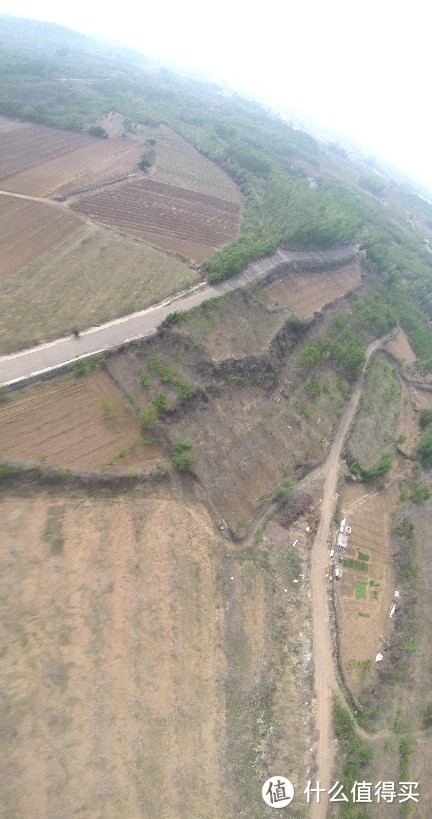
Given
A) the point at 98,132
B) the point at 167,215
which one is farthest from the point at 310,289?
the point at 98,132

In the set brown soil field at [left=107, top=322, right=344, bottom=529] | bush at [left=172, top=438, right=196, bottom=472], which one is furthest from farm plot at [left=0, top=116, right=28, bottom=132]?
bush at [left=172, top=438, right=196, bottom=472]

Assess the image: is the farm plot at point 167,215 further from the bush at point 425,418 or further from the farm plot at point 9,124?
the bush at point 425,418

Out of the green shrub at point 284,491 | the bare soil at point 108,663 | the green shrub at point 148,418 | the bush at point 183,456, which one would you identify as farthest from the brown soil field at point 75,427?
the green shrub at point 284,491

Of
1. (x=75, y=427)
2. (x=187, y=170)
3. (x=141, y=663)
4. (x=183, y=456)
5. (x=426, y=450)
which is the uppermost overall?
(x=187, y=170)

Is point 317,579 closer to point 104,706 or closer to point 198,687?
point 198,687

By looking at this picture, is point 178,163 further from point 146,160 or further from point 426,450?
point 426,450

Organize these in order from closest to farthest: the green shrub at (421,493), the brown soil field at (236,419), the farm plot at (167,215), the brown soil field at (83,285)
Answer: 1. the brown soil field at (236,419)
2. the brown soil field at (83,285)
3. the green shrub at (421,493)
4. the farm plot at (167,215)

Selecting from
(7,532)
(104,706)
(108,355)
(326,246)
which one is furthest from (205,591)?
(326,246)
